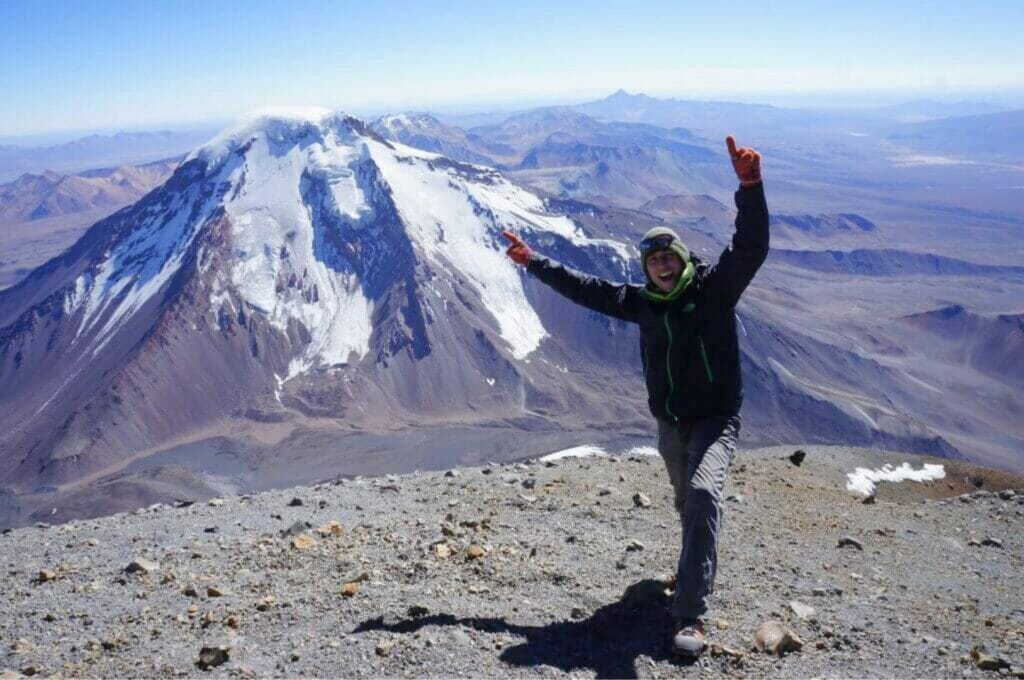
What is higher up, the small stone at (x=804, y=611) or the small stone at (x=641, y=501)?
the small stone at (x=804, y=611)

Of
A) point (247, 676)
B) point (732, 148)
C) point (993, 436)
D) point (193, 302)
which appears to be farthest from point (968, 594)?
point (993, 436)

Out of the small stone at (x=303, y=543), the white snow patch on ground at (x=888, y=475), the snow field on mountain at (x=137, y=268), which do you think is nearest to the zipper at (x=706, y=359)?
the small stone at (x=303, y=543)

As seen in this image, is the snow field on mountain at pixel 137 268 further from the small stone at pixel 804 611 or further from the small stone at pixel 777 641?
the small stone at pixel 777 641

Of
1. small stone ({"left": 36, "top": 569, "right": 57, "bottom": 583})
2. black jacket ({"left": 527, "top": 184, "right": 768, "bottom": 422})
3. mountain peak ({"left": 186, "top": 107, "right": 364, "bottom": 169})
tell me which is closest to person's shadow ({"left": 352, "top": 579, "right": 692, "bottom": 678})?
black jacket ({"left": 527, "top": 184, "right": 768, "bottom": 422})

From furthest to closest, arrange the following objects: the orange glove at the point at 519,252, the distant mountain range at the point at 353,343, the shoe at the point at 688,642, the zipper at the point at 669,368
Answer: the distant mountain range at the point at 353,343
the orange glove at the point at 519,252
the zipper at the point at 669,368
the shoe at the point at 688,642

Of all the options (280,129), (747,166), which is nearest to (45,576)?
(747,166)

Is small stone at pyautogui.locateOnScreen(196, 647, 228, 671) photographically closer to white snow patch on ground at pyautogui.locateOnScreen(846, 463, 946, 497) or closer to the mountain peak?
white snow patch on ground at pyautogui.locateOnScreen(846, 463, 946, 497)

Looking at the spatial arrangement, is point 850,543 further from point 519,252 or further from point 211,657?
point 211,657

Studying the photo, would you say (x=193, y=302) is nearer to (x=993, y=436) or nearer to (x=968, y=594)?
(x=968, y=594)
